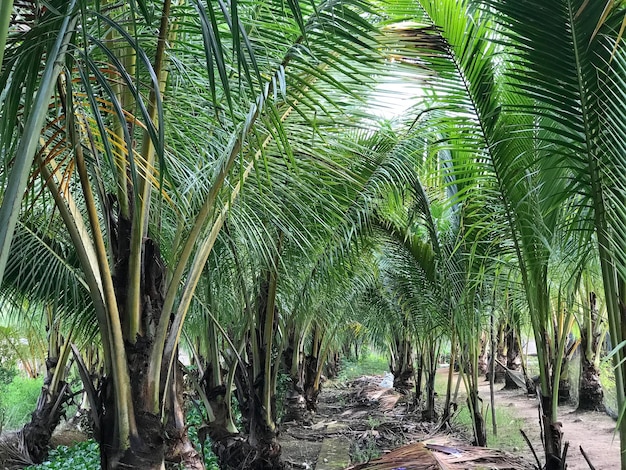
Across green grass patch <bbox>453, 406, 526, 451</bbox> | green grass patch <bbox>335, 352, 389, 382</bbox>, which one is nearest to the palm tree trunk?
green grass patch <bbox>453, 406, 526, 451</bbox>

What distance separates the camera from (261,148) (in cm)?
175

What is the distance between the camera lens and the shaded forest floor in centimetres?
641

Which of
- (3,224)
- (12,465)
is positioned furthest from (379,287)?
(3,224)

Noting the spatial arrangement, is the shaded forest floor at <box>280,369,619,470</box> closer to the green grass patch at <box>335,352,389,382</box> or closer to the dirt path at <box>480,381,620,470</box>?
the dirt path at <box>480,381,620,470</box>

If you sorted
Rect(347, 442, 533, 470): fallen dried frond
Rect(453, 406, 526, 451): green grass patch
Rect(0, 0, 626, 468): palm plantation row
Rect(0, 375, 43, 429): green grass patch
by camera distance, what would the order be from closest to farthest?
Rect(0, 0, 626, 468): palm plantation row, Rect(347, 442, 533, 470): fallen dried frond, Rect(453, 406, 526, 451): green grass patch, Rect(0, 375, 43, 429): green grass patch

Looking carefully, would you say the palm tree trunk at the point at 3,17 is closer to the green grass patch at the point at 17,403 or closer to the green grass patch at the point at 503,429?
the green grass patch at the point at 503,429

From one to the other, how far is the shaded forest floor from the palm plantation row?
5.62 feet

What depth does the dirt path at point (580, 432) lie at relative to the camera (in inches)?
236

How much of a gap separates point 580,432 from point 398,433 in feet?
8.49

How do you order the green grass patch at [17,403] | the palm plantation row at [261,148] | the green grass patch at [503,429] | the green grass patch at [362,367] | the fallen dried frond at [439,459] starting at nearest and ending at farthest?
the palm plantation row at [261,148]
the fallen dried frond at [439,459]
the green grass patch at [503,429]
the green grass patch at [17,403]
the green grass patch at [362,367]

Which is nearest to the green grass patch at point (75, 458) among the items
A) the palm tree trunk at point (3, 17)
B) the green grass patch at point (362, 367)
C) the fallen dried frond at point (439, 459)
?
the fallen dried frond at point (439, 459)

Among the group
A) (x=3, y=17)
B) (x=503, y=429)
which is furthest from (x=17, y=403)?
(x=3, y=17)

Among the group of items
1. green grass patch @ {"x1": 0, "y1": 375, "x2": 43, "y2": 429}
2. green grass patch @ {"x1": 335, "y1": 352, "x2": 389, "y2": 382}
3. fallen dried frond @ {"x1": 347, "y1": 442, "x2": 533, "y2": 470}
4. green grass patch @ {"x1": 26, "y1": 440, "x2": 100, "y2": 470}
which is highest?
fallen dried frond @ {"x1": 347, "y1": 442, "x2": 533, "y2": 470}

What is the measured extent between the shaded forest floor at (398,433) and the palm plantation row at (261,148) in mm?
1712
